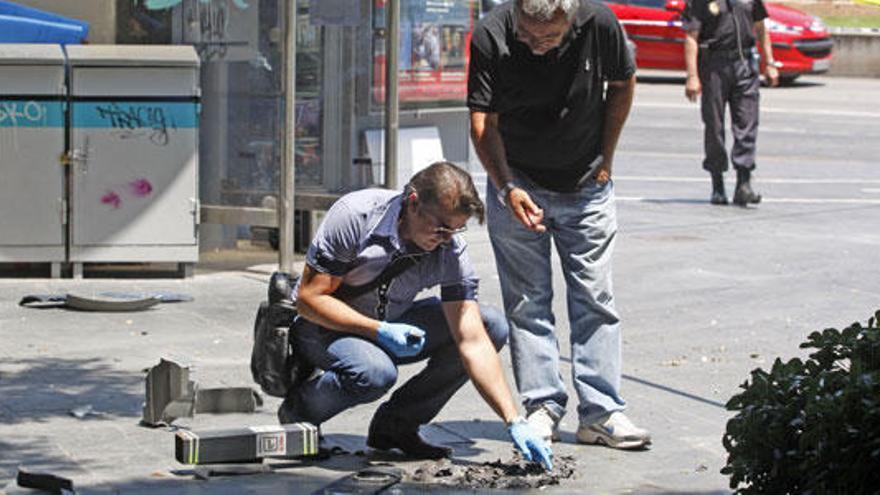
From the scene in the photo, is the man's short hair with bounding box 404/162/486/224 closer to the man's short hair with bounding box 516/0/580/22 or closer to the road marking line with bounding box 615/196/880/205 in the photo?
the man's short hair with bounding box 516/0/580/22

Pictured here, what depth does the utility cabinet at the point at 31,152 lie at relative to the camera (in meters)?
9.95

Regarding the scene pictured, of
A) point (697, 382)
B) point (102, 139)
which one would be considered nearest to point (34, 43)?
point (102, 139)

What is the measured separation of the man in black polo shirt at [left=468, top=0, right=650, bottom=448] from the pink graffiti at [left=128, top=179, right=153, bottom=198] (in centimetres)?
367

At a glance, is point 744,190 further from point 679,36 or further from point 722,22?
point 679,36

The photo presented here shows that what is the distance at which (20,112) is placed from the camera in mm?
9953

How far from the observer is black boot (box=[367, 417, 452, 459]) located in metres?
6.54

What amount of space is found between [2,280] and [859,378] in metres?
6.51

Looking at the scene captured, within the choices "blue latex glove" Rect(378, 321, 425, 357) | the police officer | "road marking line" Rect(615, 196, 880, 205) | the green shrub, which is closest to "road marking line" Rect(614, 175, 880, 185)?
"road marking line" Rect(615, 196, 880, 205)

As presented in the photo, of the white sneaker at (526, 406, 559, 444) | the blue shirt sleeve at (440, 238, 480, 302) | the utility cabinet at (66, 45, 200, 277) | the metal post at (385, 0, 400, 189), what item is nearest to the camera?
the blue shirt sleeve at (440, 238, 480, 302)

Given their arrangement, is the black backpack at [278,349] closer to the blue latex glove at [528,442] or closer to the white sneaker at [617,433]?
the blue latex glove at [528,442]

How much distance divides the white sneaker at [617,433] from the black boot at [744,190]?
707 cm

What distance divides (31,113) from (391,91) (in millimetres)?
1982

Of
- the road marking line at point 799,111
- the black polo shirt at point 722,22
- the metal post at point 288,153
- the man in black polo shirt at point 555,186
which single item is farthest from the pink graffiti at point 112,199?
the road marking line at point 799,111

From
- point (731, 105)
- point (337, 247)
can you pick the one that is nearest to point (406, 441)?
point (337, 247)
